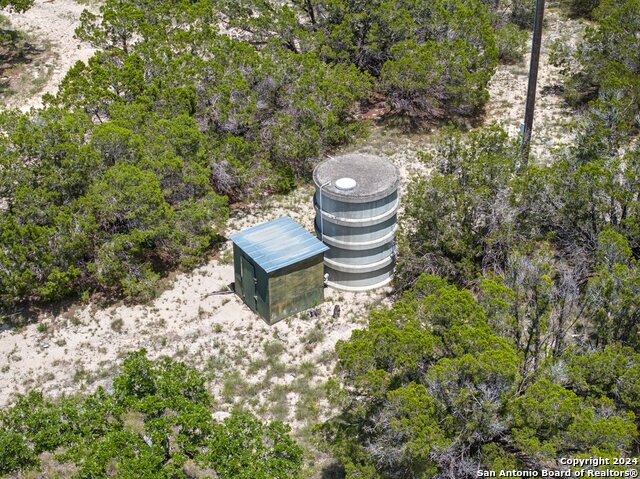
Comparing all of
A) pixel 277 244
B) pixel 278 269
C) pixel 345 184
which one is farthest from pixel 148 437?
pixel 345 184

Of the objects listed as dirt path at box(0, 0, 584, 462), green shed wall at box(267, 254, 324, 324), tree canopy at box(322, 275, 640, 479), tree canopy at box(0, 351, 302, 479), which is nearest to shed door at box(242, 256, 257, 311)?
dirt path at box(0, 0, 584, 462)

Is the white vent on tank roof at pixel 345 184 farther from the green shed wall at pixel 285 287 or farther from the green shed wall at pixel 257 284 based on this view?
the green shed wall at pixel 257 284

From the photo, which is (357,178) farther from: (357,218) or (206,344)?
(206,344)

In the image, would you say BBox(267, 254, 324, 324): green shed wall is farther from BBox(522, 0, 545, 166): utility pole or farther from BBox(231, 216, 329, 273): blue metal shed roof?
BBox(522, 0, 545, 166): utility pole

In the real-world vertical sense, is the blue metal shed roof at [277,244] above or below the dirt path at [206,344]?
above

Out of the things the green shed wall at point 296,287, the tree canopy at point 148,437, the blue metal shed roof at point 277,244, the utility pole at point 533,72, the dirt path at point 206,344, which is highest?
the utility pole at point 533,72

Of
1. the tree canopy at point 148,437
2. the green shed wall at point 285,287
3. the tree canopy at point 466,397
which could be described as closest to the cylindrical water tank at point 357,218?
the green shed wall at point 285,287

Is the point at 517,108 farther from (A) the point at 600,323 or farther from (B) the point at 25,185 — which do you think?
(B) the point at 25,185
